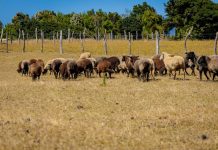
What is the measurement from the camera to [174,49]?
48.5 metres

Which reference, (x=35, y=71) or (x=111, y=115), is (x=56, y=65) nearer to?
(x=35, y=71)

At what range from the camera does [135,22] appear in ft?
275

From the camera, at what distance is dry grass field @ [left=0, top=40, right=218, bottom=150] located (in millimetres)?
10383

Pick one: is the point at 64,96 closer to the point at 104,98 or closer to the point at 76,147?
the point at 104,98

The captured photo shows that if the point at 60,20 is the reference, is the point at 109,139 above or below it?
below

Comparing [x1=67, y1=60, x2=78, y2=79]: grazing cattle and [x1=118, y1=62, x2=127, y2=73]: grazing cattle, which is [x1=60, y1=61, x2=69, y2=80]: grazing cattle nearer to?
[x1=67, y1=60, x2=78, y2=79]: grazing cattle

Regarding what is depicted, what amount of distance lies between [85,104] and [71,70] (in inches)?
342

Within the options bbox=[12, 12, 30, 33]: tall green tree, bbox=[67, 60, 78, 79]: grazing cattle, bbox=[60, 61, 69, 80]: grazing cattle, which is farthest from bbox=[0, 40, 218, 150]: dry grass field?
bbox=[12, 12, 30, 33]: tall green tree

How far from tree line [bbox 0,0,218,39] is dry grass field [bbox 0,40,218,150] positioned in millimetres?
38409

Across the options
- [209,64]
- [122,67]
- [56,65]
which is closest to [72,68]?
[56,65]

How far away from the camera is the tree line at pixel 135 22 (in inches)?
2501

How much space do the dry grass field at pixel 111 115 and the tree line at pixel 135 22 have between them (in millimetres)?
38409

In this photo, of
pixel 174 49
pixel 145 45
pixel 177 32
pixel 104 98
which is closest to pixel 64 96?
pixel 104 98

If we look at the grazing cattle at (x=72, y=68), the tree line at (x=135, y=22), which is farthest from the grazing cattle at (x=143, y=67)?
the tree line at (x=135, y=22)
